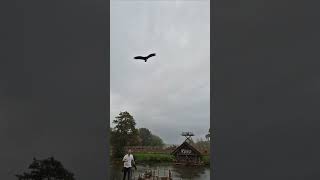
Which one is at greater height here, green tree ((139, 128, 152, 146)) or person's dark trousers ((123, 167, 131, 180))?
green tree ((139, 128, 152, 146))

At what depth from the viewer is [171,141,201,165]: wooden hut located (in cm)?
518

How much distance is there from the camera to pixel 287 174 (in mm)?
4020

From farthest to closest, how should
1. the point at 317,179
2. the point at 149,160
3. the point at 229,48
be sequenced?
the point at 149,160 < the point at 229,48 < the point at 317,179

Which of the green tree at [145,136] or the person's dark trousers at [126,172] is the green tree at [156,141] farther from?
the person's dark trousers at [126,172]

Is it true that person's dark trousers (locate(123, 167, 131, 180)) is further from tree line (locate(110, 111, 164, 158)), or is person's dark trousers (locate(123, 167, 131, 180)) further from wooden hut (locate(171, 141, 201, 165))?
wooden hut (locate(171, 141, 201, 165))

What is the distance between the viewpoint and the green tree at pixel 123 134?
5094 mm

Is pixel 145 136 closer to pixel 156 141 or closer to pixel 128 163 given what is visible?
pixel 156 141

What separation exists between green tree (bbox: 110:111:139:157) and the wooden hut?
55 cm
